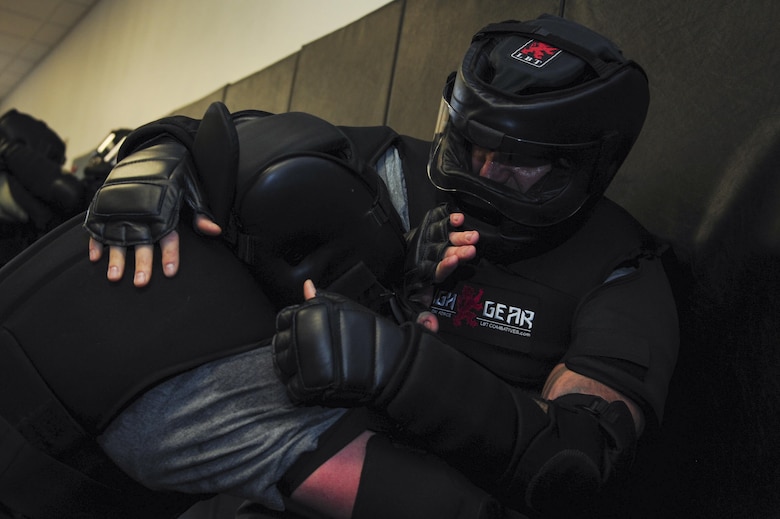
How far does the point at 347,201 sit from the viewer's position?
0.90 metres

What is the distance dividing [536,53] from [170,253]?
2.01 ft

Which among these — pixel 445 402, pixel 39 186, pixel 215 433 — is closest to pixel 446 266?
pixel 445 402

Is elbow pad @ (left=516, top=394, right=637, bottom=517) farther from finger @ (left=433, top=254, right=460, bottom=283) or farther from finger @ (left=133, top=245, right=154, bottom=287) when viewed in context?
finger @ (left=133, top=245, right=154, bottom=287)

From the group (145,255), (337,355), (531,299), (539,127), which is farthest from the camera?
(531,299)

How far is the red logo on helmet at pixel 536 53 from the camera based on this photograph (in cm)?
101

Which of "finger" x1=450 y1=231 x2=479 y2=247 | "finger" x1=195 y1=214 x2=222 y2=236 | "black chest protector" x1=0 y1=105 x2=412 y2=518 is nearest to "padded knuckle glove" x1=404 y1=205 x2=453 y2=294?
"finger" x1=450 y1=231 x2=479 y2=247

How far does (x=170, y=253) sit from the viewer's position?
83cm

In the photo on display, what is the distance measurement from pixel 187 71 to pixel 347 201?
10.6ft

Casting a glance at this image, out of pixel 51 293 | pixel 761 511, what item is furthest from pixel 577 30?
pixel 51 293

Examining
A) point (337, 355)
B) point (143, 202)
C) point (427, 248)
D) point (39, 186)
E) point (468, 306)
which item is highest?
point (143, 202)

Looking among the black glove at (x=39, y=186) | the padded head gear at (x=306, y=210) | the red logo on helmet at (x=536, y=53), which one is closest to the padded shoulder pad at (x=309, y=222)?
the padded head gear at (x=306, y=210)

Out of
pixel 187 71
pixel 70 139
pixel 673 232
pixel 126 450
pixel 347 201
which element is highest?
pixel 347 201

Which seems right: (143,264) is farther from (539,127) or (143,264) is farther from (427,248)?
(539,127)

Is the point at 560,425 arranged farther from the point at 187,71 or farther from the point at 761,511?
the point at 187,71
